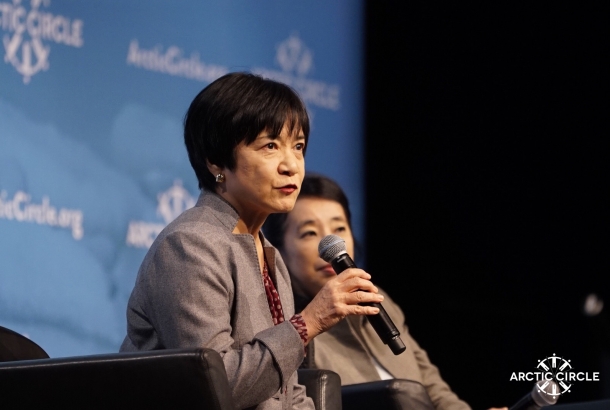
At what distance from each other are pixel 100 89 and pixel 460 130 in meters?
2.23

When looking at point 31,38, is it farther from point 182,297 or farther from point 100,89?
point 182,297

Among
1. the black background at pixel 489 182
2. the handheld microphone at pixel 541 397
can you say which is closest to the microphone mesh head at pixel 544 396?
the handheld microphone at pixel 541 397

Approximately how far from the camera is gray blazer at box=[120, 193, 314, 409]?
174 centimetres

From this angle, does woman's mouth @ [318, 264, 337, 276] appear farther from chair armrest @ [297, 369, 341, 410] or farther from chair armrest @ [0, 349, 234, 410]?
chair armrest @ [0, 349, 234, 410]

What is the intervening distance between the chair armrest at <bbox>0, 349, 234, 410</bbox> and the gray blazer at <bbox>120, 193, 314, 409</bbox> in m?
0.12

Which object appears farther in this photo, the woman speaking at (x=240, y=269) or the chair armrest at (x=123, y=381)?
the woman speaking at (x=240, y=269)

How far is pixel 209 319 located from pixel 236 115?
Result: 1.44 ft

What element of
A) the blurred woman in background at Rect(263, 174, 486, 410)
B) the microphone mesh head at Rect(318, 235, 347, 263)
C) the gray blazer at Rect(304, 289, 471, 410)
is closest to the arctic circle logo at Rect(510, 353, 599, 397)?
the gray blazer at Rect(304, 289, 471, 410)

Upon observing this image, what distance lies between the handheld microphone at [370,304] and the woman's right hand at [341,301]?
0.12 ft

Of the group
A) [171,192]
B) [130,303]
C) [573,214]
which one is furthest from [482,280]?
[130,303]

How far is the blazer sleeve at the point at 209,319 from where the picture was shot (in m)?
1.73

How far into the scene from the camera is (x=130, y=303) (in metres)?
1.91

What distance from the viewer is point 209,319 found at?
5.75 ft

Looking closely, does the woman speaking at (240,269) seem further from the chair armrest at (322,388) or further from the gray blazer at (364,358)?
the gray blazer at (364,358)
